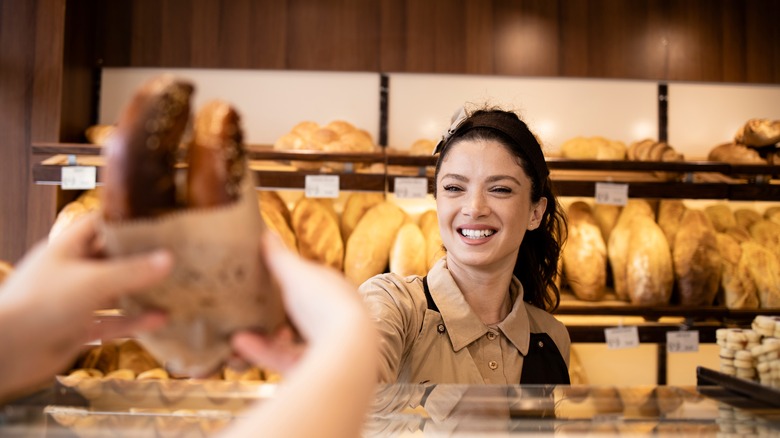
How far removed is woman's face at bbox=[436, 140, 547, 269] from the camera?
1.60 meters

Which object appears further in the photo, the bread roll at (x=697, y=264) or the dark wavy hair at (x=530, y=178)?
the bread roll at (x=697, y=264)

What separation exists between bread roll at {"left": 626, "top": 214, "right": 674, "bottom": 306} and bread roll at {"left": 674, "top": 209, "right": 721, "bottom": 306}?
5cm

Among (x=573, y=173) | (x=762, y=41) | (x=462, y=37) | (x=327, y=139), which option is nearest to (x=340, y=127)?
(x=327, y=139)

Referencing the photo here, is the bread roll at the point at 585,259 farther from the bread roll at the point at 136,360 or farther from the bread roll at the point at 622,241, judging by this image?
the bread roll at the point at 136,360

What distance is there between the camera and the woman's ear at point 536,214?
5.84 ft

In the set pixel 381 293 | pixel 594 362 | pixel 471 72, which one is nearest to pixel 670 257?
pixel 594 362

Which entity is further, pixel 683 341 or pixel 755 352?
pixel 683 341

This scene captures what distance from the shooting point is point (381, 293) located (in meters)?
1.52

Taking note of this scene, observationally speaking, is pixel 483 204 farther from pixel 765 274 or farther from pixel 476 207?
pixel 765 274

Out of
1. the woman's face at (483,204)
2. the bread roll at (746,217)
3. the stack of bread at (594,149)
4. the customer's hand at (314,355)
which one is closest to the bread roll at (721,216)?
the bread roll at (746,217)

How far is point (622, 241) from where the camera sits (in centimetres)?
280

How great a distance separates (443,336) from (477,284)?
0.62 ft

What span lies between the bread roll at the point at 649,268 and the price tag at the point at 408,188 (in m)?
1.02

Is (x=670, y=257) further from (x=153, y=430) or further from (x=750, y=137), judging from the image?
(x=153, y=430)
